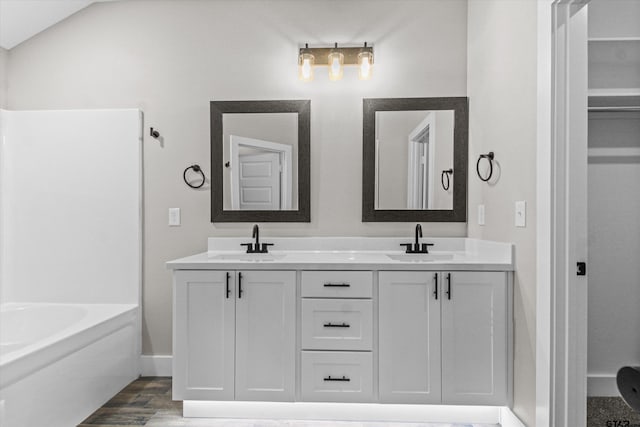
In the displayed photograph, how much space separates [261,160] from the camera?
2.72 m

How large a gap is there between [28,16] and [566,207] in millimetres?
3314

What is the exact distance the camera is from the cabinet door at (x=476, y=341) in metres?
2.06

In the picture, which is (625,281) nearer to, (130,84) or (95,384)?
(95,384)

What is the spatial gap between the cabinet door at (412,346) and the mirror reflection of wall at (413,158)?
722 mm

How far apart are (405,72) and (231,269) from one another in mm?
1707

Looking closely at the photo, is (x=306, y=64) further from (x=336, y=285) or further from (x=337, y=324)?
(x=337, y=324)

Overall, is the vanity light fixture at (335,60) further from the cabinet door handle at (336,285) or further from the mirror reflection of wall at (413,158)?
the cabinet door handle at (336,285)

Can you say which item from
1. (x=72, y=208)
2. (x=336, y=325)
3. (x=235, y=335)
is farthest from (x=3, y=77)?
(x=336, y=325)

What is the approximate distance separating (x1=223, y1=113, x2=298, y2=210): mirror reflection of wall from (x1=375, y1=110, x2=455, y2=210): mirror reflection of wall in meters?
0.58

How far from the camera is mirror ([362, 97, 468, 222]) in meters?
2.66

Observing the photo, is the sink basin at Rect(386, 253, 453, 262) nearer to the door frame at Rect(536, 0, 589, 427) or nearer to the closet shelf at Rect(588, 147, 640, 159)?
the door frame at Rect(536, 0, 589, 427)

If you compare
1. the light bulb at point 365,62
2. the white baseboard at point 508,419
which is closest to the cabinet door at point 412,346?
the white baseboard at point 508,419

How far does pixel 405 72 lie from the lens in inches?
107

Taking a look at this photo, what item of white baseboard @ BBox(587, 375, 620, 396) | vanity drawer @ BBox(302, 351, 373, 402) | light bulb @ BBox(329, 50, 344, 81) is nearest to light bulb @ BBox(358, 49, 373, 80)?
light bulb @ BBox(329, 50, 344, 81)
